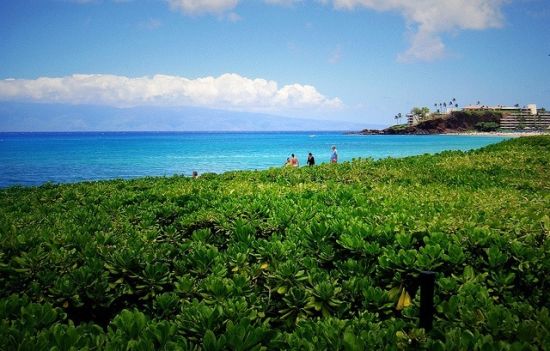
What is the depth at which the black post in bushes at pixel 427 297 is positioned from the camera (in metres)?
2.47

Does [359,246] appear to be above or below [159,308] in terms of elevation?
above

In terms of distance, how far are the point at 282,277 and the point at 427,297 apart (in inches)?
59.5

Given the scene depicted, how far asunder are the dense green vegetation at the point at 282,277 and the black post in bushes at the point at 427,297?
0.07m

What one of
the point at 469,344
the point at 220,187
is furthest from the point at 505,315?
the point at 220,187

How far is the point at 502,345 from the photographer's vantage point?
2.22 m

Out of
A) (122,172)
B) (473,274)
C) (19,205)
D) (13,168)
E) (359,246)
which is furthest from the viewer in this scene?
(13,168)

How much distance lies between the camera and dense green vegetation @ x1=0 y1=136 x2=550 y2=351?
257cm

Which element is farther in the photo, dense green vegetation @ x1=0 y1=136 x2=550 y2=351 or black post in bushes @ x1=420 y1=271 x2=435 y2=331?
dense green vegetation @ x1=0 y1=136 x2=550 y2=351

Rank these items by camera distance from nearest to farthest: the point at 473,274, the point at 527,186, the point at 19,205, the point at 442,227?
the point at 473,274, the point at 442,227, the point at 19,205, the point at 527,186

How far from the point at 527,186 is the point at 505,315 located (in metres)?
6.96

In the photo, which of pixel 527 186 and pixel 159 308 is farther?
pixel 527 186

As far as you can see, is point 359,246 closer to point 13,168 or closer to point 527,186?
point 527,186

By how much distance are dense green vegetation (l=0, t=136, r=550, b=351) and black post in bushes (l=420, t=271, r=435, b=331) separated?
2.8 inches

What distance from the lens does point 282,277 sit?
3725 mm
